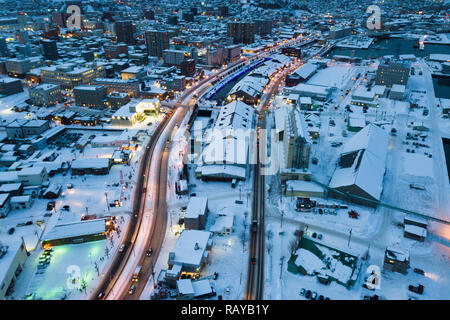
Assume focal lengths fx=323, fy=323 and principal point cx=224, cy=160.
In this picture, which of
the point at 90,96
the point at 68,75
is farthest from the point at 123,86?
the point at 68,75

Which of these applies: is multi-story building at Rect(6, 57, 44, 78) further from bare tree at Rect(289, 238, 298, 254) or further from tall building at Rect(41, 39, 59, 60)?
bare tree at Rect(289, 238, 298, 254)

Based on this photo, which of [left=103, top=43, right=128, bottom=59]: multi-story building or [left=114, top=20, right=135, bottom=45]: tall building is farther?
[left=114, top=20, right=135, bottom=45]: tall building

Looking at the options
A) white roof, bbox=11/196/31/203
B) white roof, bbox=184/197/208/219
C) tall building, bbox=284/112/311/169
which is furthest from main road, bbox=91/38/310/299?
tall building, bbox=284/112/311/169

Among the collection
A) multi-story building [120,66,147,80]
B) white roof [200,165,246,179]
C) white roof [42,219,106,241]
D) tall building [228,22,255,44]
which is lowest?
white roof [42,219,106,241]

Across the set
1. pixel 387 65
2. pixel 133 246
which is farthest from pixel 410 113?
pixel 133 246

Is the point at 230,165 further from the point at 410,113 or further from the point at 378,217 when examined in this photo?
the point at 410,113

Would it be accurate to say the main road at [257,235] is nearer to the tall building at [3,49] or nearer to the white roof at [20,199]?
the white roof at [20,199]
